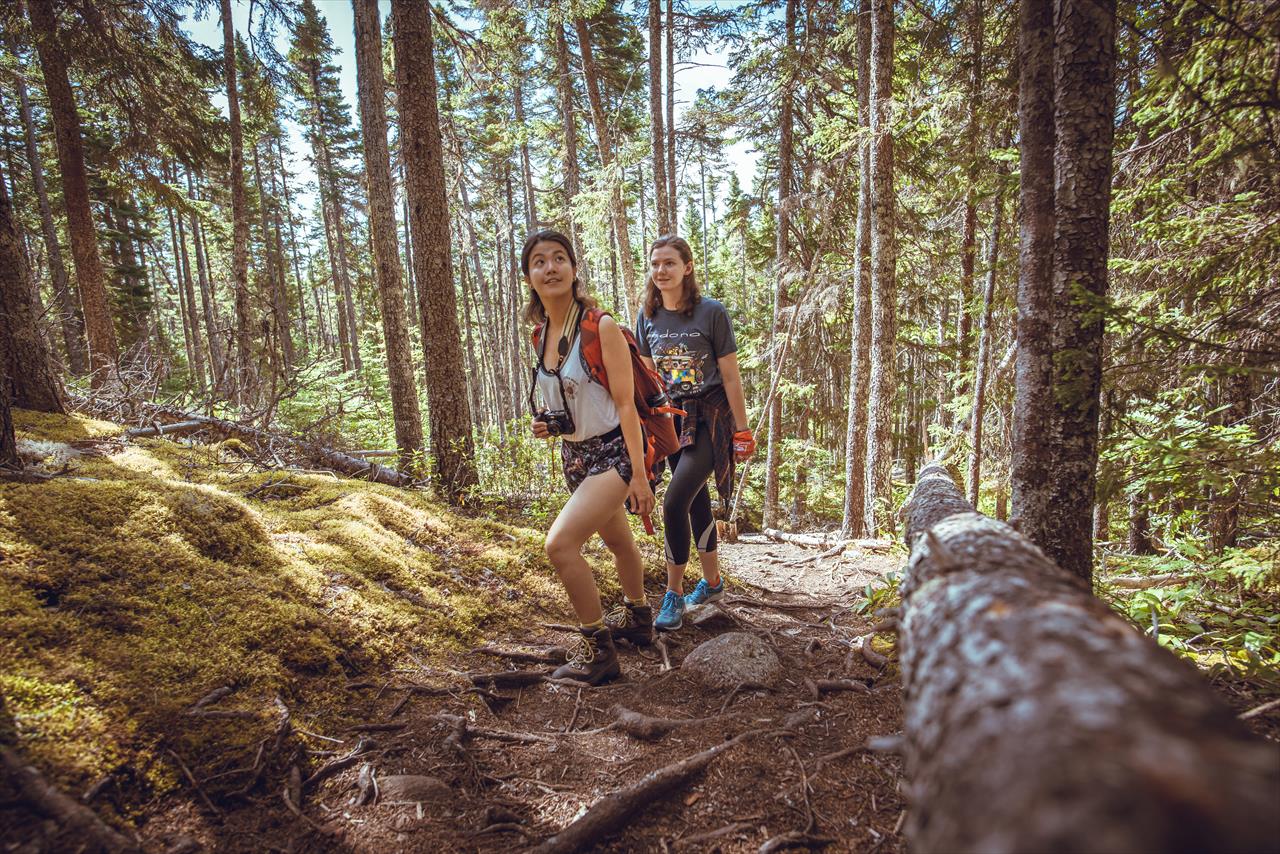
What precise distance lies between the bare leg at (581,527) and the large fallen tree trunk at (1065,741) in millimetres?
1989

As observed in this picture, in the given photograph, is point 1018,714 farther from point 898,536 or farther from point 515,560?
point 898,536

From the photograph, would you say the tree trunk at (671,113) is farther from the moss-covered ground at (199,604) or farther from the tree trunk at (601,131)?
the moss-covered ground at (199,604)

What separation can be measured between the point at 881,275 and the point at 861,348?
167cm

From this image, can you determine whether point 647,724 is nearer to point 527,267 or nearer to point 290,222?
point 527,267

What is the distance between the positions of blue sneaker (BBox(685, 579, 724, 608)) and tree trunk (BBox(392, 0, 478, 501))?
288cm

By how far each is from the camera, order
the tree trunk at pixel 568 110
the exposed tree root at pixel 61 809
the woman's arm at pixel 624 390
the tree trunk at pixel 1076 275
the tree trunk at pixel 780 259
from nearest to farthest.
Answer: the exposed tree root at pixel 61 809 < the tree trunk at pixel 1076 275 < the woman's arm at pixel 624 390 < the tree trunk at pixel 780 259 < the tree trunk at pixel 568 110

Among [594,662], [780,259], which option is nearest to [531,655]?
[594,662]

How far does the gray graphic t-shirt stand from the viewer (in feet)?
13.8

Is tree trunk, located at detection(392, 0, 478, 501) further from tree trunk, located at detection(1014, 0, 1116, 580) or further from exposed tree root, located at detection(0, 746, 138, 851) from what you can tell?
tree trunk, located at detection(1014, 0, 1116, 580)

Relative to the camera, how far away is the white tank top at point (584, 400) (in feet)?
10.5

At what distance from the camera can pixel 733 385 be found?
13.7 ft

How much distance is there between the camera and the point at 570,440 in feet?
11.2

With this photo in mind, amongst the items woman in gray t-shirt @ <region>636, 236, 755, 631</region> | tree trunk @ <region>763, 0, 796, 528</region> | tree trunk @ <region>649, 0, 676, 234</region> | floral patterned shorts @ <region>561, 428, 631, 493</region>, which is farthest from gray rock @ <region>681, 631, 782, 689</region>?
tree trunk @ <region>649, 0, 676, 234</region>

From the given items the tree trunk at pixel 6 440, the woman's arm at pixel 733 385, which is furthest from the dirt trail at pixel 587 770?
the tree trunk at pixel 6 440
